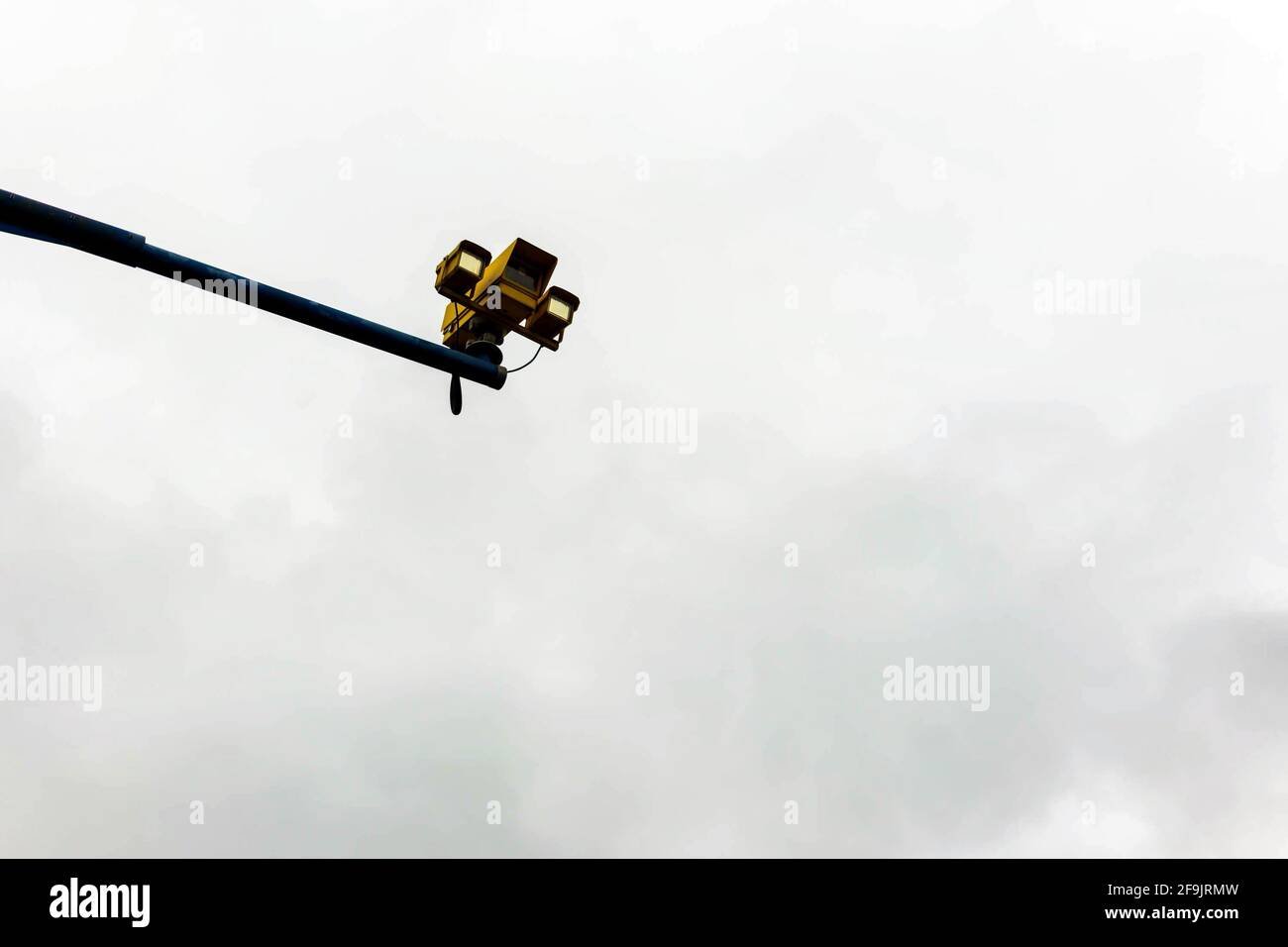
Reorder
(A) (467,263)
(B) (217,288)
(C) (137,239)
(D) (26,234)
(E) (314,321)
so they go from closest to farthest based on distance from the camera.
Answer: (D) (26,234), (C) (137,239), (B) (217,288), (E) (314,321), (A) (467,263)

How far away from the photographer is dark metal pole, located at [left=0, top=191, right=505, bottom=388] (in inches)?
183

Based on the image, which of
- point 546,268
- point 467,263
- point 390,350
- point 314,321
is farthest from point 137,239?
point 546,268

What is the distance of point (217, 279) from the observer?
5.37 metres

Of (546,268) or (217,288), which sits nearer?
(217,288)

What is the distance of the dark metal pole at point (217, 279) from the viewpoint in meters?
4.64

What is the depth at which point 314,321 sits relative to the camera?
578 centimetres

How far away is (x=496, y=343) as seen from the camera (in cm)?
677

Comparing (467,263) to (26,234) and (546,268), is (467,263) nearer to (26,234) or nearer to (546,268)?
(546,268)

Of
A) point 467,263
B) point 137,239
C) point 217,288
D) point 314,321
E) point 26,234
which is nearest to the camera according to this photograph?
point 26,234
